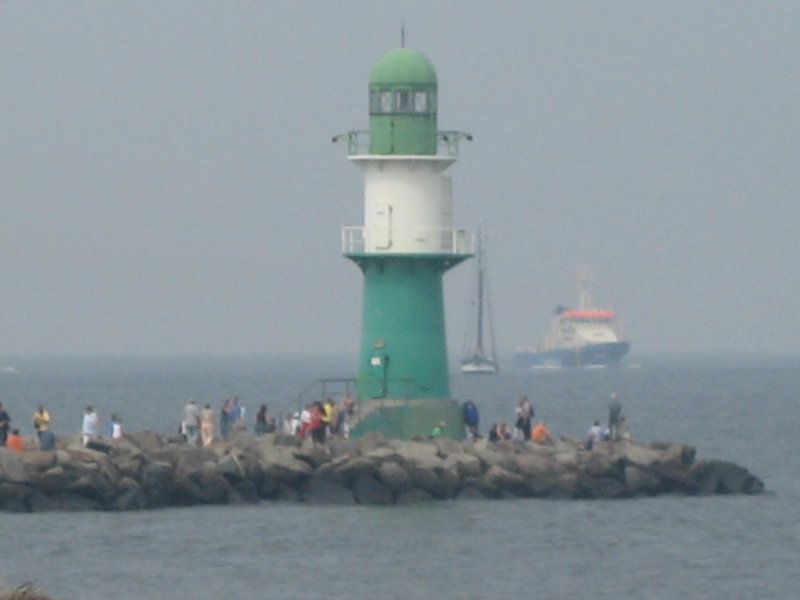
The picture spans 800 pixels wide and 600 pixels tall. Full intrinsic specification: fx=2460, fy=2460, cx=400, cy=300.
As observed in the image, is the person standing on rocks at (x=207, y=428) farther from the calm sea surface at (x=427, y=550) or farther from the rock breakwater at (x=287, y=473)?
the calm sea surface at (x=427, y=550)

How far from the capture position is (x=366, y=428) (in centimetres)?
3622

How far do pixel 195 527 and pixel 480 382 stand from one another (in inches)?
3571

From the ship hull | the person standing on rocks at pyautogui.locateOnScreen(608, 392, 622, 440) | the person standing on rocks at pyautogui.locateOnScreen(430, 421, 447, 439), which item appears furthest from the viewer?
the ship hull

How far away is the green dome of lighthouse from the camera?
3603 centimetres

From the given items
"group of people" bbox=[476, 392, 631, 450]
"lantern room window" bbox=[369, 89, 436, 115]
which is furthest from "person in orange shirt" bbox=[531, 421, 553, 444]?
"lantern room window" bbox=[369, 89, 436, 115]

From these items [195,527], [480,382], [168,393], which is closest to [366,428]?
[195,527]

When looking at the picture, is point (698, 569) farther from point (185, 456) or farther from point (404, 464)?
point (185, 456)

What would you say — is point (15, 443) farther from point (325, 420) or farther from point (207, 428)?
point (325, 420)

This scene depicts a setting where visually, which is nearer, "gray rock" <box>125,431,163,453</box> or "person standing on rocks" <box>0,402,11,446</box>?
"gray rock" <box>125,431,163,453</box>

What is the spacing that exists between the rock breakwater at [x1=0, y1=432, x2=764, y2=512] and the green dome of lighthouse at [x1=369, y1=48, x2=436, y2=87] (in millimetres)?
5257

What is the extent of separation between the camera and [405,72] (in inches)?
1419

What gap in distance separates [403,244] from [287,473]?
13.0 ft

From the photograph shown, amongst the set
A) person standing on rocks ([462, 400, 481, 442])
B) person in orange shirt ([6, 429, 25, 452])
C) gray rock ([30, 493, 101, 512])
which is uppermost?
person standing on rocks ([462, 400, 481, 442])

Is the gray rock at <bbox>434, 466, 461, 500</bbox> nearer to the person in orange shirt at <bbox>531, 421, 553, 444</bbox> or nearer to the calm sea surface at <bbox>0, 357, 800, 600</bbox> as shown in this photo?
the calm sea surface at <bbox>0, 357, 800, 600</bbox>
